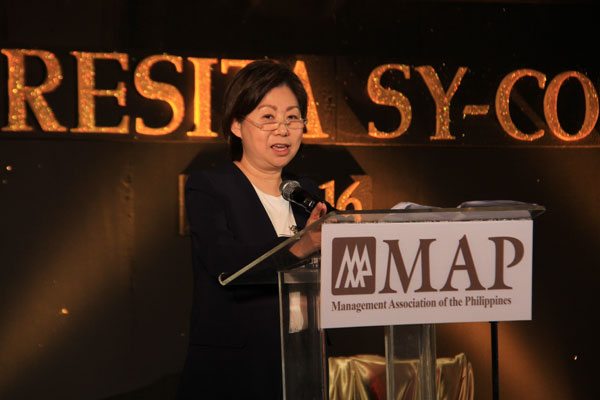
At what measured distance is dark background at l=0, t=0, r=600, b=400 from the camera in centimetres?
390

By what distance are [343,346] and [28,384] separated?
1376mm

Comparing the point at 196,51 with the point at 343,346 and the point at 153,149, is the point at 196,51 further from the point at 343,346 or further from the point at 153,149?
the point at 343,346

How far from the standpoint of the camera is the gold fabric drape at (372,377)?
385 centimetres

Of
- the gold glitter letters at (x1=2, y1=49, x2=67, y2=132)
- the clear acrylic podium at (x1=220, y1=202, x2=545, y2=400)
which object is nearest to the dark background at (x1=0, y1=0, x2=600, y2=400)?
the gold glitter letters at (x1=2, y1=49, x2=67, y2=132)

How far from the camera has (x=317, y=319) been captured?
175cm

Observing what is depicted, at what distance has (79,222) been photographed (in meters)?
3.93

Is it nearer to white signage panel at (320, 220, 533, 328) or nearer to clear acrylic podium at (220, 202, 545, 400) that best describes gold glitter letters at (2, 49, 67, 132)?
clear acrylic podium at (220, 202, 545, 400)

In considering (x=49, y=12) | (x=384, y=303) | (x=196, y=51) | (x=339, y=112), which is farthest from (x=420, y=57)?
(x=384, y=303)

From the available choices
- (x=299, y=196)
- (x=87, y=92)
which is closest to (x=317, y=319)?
(x=299, y=196)

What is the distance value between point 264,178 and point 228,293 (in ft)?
1.16

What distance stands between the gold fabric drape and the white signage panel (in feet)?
7.02

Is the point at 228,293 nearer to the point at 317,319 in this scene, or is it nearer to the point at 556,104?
the point at 317,319

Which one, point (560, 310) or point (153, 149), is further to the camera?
point (560, 310)

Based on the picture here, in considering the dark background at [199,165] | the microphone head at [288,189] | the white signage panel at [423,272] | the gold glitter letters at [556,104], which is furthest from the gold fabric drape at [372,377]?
the white signage panel at [423,272]
